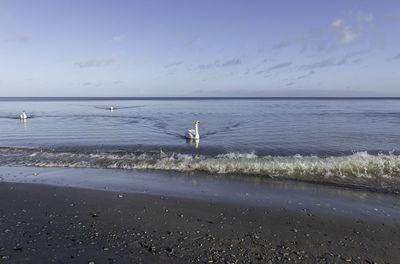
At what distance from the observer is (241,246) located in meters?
5.04

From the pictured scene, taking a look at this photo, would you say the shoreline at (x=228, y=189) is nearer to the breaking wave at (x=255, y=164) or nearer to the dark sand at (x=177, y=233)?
the dark sand at (x=177, y=233)

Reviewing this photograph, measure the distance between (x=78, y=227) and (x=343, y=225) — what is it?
6556mm

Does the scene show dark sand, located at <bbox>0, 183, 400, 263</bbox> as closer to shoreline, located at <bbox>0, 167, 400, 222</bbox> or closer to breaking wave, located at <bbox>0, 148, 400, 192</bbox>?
shoreline, located at <bbox>0, 167, 400, 222</bbox>

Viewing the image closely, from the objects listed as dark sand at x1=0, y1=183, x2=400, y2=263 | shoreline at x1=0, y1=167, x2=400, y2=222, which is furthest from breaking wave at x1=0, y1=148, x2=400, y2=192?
dark sand at x1=0, y1=183, x2=400, y2=263

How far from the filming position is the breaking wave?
1029 cm

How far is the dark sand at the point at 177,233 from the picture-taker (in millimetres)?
4707

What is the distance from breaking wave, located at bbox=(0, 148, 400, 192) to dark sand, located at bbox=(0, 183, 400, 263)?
406 cm

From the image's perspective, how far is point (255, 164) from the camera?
1198cm

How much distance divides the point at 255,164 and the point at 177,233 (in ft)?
23.7

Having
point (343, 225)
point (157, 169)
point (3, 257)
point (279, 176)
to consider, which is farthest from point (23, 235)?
point (279, 176)

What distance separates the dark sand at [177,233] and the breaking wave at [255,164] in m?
4.06

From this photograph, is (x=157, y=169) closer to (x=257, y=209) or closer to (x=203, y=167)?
(x=203, y=167)

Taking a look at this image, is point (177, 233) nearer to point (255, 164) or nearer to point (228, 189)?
point (228, 189)

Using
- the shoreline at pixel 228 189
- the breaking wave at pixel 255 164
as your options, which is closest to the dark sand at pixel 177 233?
the shoreline at pixel 228 189
